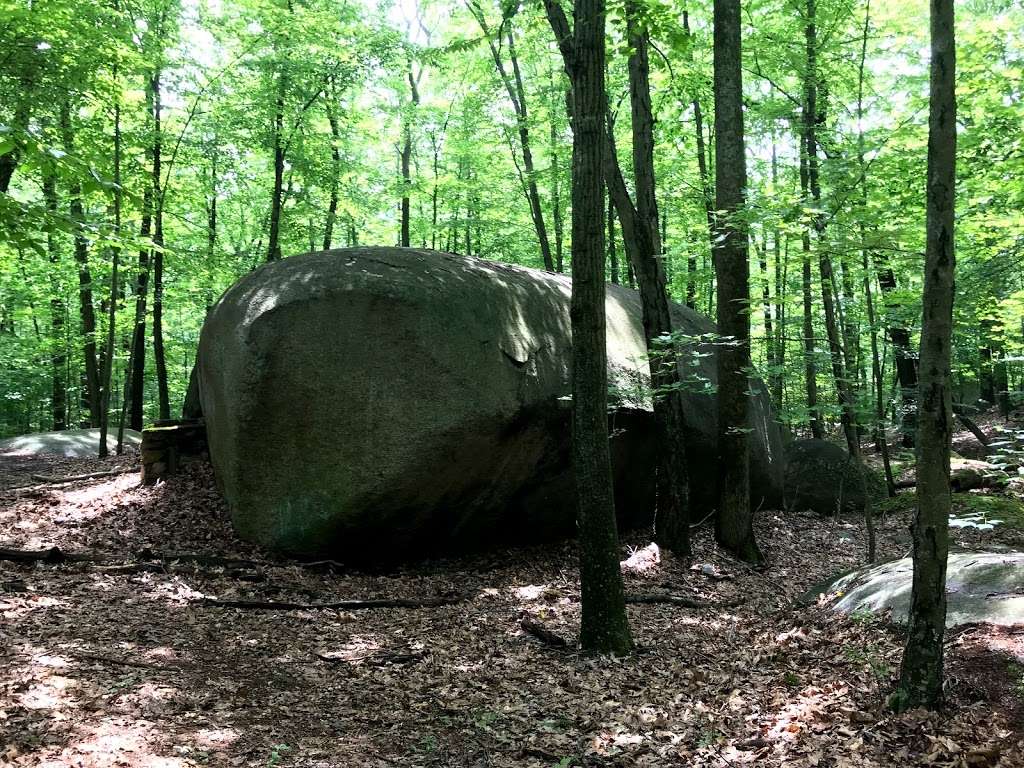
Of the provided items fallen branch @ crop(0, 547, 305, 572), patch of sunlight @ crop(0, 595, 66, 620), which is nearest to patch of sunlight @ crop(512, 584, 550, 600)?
fallen branch @ crop(0, 547, 305, 572)

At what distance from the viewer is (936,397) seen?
4211mm

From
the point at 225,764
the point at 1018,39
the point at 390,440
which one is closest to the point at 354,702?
the point at 225,764

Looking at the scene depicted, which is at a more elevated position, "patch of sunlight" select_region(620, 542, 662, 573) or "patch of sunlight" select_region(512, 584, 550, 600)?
"patch of sunlight" select_region(620, 542, 662, 573)

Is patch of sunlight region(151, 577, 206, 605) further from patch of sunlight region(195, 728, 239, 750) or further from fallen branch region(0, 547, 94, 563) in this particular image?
patch of sunlight region(195, 728, 239, 750)

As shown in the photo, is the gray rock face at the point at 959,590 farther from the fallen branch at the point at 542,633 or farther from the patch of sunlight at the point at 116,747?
the patch of sunlight at the point at 116,747

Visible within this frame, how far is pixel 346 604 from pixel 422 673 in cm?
164

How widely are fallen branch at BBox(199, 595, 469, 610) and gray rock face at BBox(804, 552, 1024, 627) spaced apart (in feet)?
12.5

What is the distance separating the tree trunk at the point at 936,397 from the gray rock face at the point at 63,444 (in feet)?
49.6

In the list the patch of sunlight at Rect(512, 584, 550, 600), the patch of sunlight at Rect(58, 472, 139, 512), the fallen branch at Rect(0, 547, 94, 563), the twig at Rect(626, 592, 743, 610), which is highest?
the patch of sunlight at Rect(58, 472, 139, 512)

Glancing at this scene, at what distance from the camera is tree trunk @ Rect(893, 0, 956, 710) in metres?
4.18

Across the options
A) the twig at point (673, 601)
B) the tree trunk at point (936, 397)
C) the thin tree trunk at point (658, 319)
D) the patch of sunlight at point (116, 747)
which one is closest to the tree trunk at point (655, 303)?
the thin tree trunk at point (658, 319)

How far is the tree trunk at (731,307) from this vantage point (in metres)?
9.21

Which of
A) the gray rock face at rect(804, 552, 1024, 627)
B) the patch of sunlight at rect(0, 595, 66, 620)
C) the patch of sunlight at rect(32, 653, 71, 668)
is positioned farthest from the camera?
the patch of sunlight at rect(0, 595, 66, 620)

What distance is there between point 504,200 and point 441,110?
3499mm
